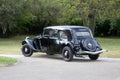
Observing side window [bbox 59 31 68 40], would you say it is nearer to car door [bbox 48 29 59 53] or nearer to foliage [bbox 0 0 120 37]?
car door [bbox 48 29 59 53]

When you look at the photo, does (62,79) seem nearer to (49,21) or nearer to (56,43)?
(56,43)

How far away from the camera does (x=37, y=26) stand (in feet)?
188

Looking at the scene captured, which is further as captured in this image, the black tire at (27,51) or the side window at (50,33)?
the black tire at (27,51)

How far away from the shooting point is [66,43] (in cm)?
1948

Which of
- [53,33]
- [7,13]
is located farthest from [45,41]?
[7,13]

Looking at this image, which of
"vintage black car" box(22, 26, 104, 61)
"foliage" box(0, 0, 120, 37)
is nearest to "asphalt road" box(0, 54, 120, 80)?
"vintage black car" box(22, 26, 104, 61)

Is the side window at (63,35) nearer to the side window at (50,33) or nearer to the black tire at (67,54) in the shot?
the side window at (50,33)

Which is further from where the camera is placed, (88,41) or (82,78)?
(88,41)

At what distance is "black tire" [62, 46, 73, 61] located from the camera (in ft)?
62.2

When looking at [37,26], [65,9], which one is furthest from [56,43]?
[37,26]

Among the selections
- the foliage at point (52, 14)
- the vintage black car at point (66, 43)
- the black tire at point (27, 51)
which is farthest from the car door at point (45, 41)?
the foliage at point (52, 14)

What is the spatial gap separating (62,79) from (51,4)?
3915 cm

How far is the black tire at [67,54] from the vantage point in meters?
19.0

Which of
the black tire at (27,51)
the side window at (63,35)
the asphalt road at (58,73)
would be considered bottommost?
the black tire at (27,51)
